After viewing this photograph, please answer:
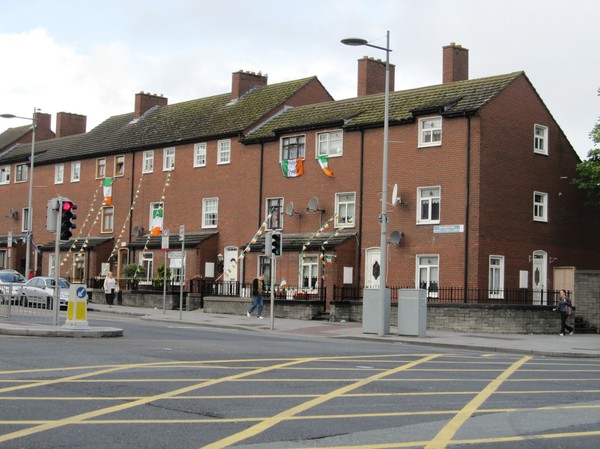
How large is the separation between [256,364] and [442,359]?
5.29 meters

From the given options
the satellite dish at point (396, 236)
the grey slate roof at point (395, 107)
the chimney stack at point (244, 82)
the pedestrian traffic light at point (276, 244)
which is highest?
the chimney stack at point (244, 82)

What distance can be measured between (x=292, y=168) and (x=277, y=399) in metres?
30.5

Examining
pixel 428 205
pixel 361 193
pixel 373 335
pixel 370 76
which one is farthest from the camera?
pixel 370 76

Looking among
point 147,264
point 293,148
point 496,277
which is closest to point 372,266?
point 496,277

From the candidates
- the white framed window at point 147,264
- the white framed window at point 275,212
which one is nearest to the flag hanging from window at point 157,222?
the white framed window at point 147,264

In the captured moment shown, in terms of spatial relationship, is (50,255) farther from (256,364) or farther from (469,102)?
(256,364)

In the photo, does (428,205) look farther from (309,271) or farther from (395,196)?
(309,271)

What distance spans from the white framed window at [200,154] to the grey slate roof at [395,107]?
381cm

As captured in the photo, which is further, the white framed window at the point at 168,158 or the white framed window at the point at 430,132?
the white framed window at the point at 168,158

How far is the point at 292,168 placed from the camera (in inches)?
1670

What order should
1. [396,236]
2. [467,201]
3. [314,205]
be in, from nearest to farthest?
1. [467,201]
2. [396,236]
3. [314,205]

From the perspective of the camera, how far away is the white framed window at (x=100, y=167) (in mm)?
53562

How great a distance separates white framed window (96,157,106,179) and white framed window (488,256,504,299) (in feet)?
85.7

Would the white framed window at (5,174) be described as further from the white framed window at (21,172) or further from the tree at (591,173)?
the tree at (591,173)
